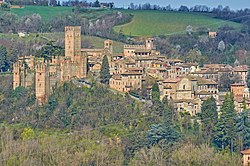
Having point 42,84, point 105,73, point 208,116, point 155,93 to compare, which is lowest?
point 208,116

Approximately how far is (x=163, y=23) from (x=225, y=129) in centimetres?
2880

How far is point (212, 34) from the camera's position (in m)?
71.1

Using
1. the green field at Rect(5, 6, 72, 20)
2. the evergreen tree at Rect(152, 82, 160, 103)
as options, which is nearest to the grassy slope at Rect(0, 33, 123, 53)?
the green field at Rect(5, 6, 72, 20)

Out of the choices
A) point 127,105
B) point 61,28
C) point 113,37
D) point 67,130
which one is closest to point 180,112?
point 127,105

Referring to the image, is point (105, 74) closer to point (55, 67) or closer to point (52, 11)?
point (55, 67)

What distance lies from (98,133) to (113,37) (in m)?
22.5

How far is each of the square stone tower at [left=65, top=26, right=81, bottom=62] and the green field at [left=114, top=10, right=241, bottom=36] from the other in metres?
17.7

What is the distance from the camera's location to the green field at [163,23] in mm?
69875

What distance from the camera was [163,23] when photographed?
71.8 m

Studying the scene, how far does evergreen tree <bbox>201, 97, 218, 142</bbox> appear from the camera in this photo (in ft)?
144

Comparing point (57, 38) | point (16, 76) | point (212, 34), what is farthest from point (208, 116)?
point (212, 34)

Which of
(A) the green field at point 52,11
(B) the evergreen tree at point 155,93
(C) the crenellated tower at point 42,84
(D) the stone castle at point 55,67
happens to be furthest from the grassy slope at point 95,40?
(B) the evergreen tree at point 155,93

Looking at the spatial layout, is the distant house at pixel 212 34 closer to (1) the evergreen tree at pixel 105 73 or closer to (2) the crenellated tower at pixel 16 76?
(1) the evergreen tree at pixel 105 73

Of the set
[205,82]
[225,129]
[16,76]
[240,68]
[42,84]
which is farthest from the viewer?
[240,68]
